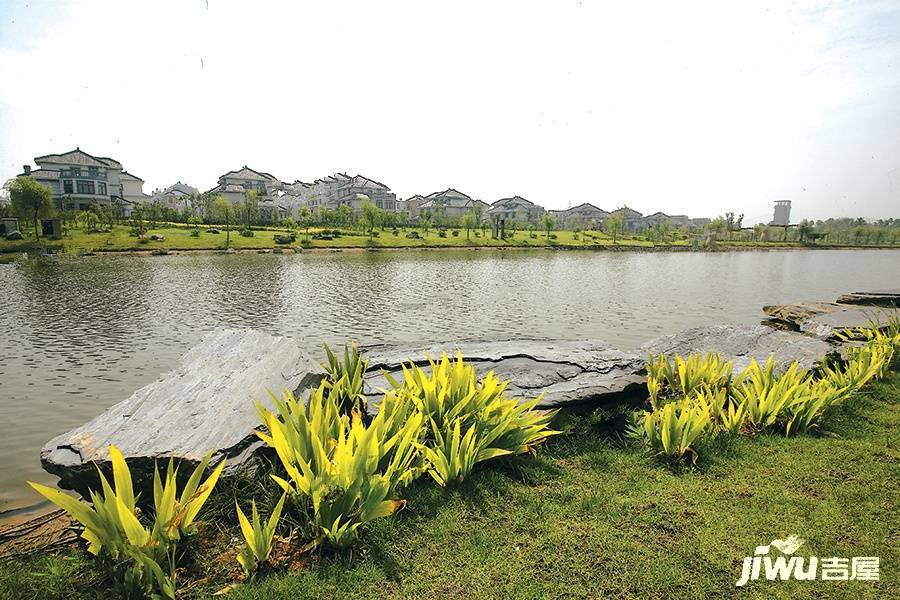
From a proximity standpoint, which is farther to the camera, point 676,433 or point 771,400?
point 771,400

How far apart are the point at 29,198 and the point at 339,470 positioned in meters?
42.2

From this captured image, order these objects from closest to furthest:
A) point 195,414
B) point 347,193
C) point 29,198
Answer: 1. point 195,414
2. point 29,198
3. point 347,193

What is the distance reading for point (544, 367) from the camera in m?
5.42

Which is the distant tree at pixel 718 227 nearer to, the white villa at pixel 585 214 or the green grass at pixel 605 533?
the white villa at pixel 585 214

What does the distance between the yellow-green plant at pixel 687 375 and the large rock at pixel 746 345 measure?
1.18 metres

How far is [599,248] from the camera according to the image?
175 ft

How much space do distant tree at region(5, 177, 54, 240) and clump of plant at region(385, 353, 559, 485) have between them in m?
41.2

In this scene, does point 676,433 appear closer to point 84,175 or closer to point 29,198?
point 29,198

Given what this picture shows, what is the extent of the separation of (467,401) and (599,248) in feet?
173

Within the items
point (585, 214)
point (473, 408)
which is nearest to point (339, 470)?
point (473, 408)

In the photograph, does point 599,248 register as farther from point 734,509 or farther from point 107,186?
point 107,186

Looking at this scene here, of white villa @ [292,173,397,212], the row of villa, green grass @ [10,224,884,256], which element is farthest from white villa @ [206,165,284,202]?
green grass @ [10,224,884,256]

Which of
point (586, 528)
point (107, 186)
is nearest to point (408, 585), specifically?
point (586, 528)

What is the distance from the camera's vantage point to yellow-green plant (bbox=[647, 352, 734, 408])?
5375mm
